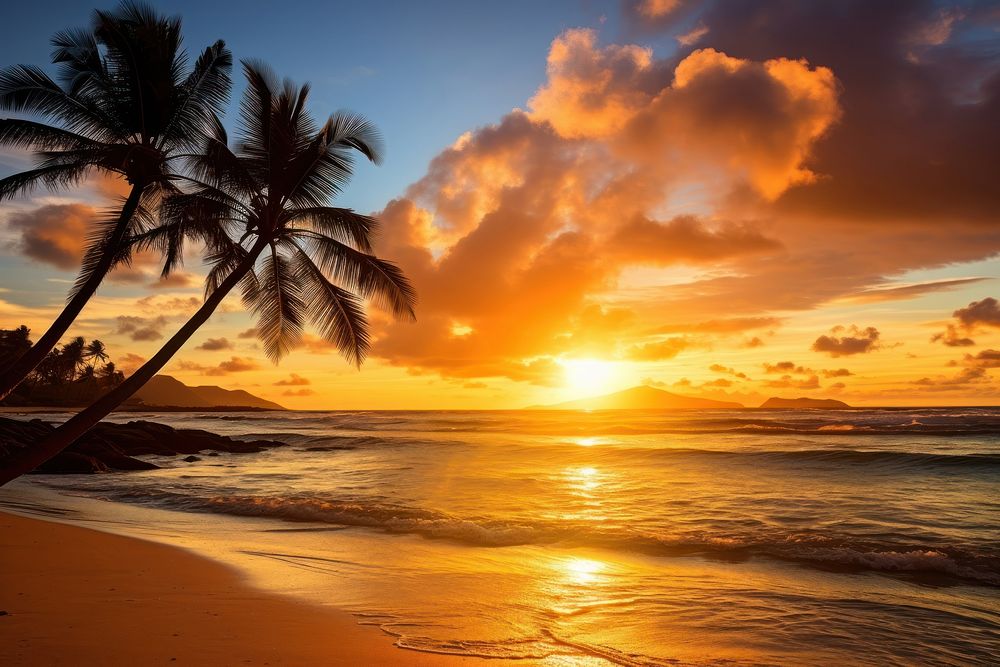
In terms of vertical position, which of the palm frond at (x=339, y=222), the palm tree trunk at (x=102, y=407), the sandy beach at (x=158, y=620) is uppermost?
the palm frond at (x=339, y=222)

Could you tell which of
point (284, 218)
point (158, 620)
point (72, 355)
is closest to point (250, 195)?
point (284, 218)

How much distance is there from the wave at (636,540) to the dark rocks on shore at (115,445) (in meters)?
5.78

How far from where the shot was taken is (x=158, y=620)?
207 inches

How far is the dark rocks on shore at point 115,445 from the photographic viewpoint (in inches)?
752

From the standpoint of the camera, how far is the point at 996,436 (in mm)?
31172

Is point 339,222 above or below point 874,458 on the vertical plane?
above

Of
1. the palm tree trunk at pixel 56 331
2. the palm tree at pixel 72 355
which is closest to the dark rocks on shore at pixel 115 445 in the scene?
the palm tree trunk at pixel 56 331

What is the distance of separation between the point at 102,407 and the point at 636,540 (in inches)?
323

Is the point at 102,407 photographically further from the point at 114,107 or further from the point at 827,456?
the point at 827,456

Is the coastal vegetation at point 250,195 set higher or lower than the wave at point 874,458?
higher

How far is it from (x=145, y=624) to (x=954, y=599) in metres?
8.45

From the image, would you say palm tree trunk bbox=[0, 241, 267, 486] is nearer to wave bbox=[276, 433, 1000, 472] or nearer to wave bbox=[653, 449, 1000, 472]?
wave bbox=[276, 433, 1000, 472]

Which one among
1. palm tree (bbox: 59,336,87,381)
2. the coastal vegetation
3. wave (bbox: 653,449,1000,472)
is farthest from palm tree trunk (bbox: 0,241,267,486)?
palm tree (bbox: 59,336,87,381)

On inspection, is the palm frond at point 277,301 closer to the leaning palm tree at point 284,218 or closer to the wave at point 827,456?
the leaning palm tree at point 284,218
